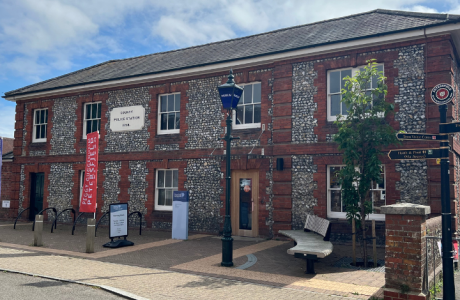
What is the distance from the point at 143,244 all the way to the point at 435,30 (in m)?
10.4

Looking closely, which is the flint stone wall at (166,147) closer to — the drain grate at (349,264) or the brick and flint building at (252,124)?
the brick and flint building at (252,124)

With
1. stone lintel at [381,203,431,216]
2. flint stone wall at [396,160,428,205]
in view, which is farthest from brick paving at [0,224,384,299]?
flint stone wall at [396,160,428,205]

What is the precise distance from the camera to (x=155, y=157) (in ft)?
51.0

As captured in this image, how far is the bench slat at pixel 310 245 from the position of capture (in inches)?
304

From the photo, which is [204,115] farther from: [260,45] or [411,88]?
[411,88]

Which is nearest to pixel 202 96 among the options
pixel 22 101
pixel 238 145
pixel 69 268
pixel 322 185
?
pixel 238 145

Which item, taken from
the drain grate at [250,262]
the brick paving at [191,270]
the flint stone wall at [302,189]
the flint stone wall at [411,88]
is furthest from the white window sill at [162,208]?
the flint stone wall at [411,88]

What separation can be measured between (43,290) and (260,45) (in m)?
11.3

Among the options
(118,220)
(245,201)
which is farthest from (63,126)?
(245,201)

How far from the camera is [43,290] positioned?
668 cm

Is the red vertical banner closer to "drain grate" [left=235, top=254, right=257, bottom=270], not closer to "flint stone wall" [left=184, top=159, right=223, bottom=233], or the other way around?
"flint stone wall" [left=184, top=159, right=223, bottom=233]

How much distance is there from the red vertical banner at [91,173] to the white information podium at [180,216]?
9.55ft

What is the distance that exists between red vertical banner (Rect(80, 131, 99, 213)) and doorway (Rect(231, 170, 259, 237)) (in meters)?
4.76

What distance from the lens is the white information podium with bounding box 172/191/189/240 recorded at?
41.8ft
